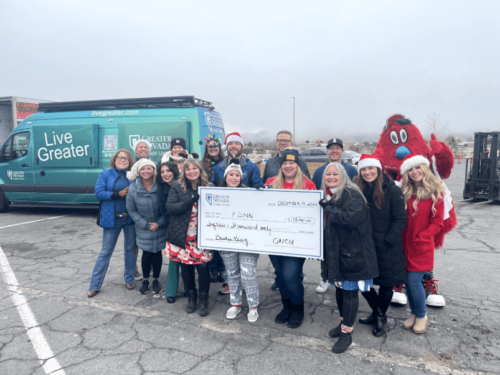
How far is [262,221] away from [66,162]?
7.04 meters

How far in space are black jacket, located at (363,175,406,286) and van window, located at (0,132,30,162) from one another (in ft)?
29.6

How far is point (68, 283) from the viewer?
4.74 m

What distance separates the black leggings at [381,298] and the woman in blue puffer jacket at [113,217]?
9.19ft

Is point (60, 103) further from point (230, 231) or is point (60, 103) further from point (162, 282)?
point (230, 231)

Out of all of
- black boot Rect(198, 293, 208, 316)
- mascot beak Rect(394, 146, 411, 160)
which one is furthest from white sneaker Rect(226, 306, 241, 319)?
mascot beak Rect(394, 146, 411, 160)

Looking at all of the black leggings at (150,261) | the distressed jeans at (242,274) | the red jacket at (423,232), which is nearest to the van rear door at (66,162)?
the black leggings at (150,261)

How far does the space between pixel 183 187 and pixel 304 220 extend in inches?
51.4

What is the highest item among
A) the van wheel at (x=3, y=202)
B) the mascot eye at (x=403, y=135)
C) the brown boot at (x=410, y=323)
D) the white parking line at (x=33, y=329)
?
the mascot eye at (x=403, y=135)

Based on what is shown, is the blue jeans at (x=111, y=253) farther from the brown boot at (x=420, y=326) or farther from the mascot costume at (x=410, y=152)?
the brown boot at (x=420, y=326)

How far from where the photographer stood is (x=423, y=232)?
3.24 meters

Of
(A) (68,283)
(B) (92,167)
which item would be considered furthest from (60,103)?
(A) (68,283)

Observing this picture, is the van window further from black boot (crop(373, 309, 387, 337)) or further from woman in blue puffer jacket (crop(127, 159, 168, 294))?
black boot (crop(373, 309, 387, 337))

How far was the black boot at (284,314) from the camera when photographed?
3621mm

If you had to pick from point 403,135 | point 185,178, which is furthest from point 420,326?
point 185,178
